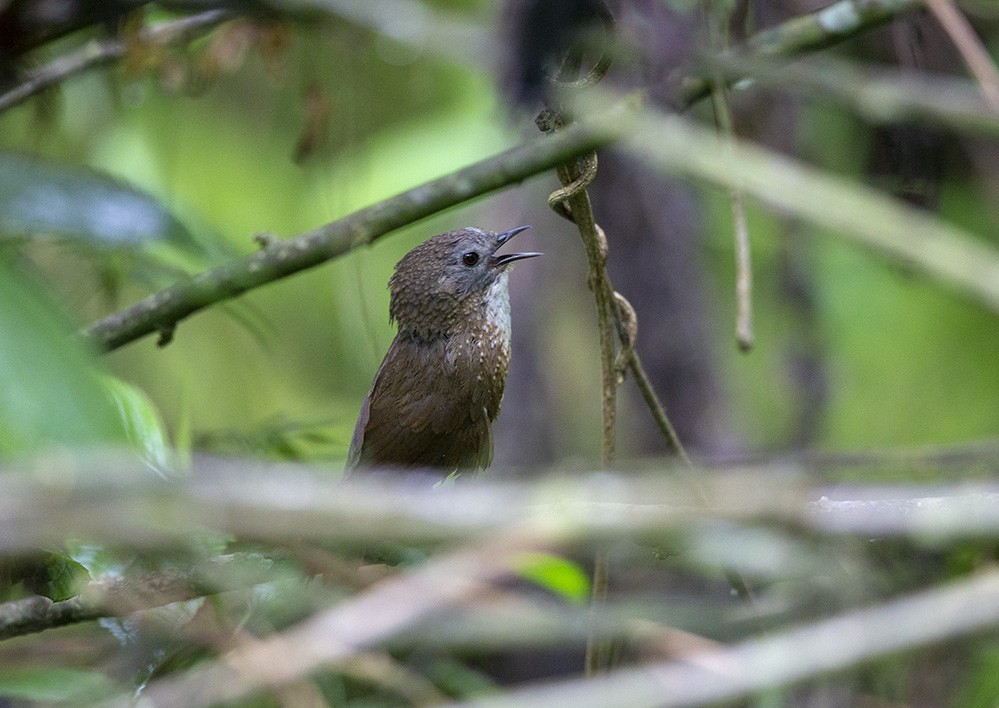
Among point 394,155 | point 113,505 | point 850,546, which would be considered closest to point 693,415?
point 850,546

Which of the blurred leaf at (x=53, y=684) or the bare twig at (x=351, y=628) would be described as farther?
the blurred leaf at (x=53, y=684)

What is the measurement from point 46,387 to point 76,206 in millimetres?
766

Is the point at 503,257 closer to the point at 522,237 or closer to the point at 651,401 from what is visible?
the point at 651,401

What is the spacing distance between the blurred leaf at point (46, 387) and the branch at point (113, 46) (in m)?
2.03

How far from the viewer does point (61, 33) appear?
1979mm

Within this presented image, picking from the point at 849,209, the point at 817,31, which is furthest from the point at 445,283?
the point at 849,209

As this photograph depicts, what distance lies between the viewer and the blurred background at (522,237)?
3.00 meters

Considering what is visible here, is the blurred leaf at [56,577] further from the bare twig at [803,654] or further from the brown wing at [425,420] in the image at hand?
the bare twig at [803,654]

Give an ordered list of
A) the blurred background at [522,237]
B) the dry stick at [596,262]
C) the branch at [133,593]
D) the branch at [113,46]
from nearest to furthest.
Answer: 1. the dry stick at [596,262]
2. the branch at [133,593]
3. the branch at [113,46]
4. the blurred background at [522,237]

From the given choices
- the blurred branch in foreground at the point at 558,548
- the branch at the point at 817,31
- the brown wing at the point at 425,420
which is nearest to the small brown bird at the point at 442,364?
the brown wing at the point at 425,420

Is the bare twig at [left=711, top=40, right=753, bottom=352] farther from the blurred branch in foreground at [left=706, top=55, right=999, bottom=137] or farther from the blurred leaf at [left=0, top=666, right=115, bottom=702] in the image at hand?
the blurred leaf at [left=0, top=666, right=115, bottom=702]

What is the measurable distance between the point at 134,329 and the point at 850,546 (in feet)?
5.88

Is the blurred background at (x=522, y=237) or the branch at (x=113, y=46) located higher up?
the branch at (x=113, y=46)

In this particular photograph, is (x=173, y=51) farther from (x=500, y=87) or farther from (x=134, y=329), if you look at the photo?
(x=500, y=87)
